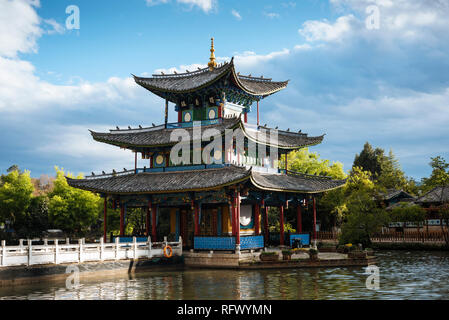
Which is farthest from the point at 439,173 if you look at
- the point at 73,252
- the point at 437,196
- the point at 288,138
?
the point at 73,252

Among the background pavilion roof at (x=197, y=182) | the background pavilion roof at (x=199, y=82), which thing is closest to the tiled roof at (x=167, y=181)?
the background pavilion roof at (x=197, y=182)

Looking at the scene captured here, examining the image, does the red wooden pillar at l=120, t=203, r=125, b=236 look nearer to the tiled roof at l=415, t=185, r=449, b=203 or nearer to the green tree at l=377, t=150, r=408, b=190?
the tiled roof at l=415, t=185, r=449, b=203

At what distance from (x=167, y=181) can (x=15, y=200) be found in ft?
112

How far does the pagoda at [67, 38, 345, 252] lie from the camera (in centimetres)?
2825

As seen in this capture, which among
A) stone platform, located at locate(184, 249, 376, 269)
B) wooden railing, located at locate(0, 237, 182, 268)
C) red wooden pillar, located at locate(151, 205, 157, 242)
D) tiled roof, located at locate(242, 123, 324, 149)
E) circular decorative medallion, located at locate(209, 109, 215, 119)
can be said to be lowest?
stone platform, located at locate(184, 249, 376, 269)

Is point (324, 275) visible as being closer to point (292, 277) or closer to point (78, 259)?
point (292, 277)

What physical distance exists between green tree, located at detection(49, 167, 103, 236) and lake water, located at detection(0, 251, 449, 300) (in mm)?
29840

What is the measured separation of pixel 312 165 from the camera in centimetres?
5406

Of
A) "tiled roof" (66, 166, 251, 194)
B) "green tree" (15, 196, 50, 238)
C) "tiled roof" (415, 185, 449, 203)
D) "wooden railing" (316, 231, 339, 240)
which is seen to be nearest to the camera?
"tiled roof" (66, 166, 251, 194)

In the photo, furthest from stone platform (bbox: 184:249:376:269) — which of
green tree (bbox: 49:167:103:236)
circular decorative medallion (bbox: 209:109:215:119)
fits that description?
green tree (bbox: 49:167:103:236)

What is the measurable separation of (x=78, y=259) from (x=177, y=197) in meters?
8.04

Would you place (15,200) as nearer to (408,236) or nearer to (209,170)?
(209,170)

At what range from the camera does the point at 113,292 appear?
18.8 m
